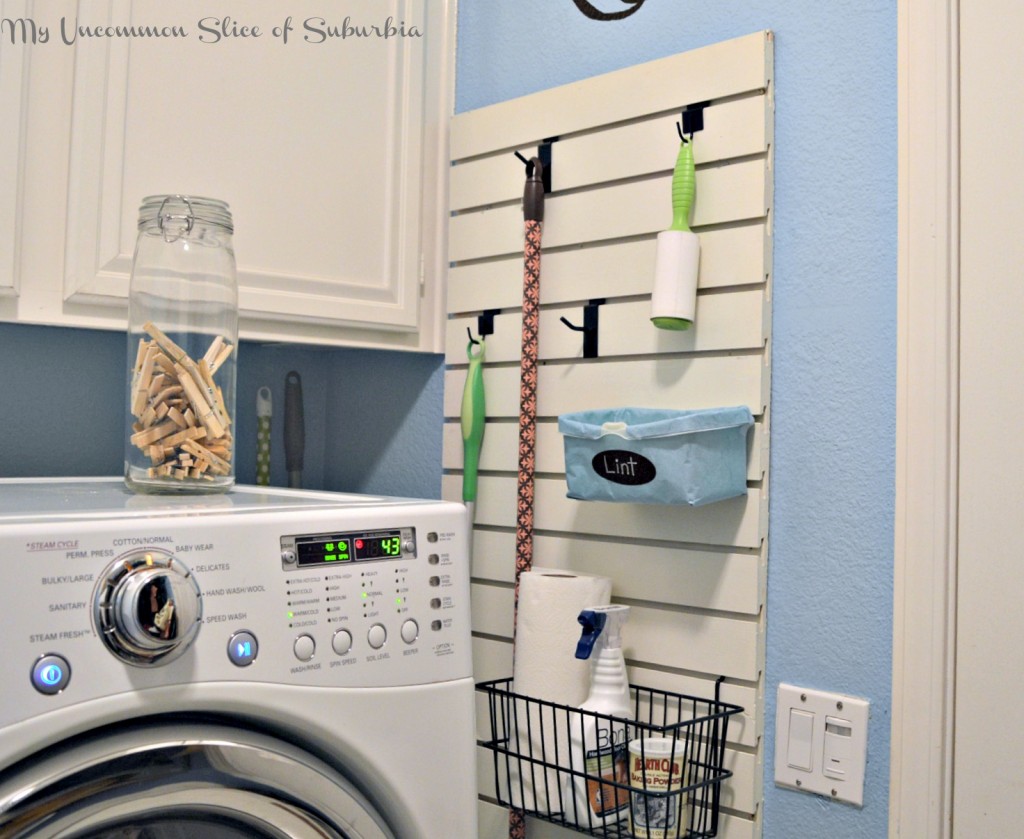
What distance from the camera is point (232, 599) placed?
85 cm

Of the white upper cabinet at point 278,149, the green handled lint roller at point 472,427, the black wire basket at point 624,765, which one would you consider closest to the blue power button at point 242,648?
the black wire basket at point 624,765

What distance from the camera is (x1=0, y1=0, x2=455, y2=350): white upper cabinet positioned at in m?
1.27

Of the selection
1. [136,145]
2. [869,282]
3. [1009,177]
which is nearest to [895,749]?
[869,282]

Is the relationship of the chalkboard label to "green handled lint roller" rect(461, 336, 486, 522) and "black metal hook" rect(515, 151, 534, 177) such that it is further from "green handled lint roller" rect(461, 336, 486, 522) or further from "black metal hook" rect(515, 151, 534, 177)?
"black metal hook" rect(515, 151, 534, 177)

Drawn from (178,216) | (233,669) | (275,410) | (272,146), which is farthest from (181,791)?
(275,410)

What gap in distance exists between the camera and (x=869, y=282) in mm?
1167

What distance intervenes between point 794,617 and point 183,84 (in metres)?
1.03

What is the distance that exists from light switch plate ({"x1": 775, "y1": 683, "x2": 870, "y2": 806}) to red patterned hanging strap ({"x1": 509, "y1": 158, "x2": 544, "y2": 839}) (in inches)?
16.8

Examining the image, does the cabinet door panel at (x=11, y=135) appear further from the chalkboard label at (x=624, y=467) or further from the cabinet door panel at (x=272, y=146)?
the chalkboard label at (x=624, y=467)

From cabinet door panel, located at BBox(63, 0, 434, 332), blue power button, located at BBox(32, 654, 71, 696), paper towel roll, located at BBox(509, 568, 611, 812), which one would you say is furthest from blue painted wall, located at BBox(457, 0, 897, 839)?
blue power button, located at BBox(32, 654, 71, 696)

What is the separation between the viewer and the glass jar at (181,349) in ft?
3.66

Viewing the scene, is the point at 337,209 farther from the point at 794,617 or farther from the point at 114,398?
the point at 794,617

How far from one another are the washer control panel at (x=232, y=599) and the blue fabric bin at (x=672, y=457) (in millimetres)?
294

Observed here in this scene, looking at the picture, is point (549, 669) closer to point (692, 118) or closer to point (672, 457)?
point (672, 457)
